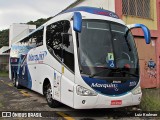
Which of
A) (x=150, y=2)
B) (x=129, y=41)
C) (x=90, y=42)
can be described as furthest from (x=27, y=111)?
(x=150, y=2)

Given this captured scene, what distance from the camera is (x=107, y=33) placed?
888cm

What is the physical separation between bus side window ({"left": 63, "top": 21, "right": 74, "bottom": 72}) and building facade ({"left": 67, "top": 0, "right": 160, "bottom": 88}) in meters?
6.52

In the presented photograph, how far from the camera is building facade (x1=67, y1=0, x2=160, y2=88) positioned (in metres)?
15.5

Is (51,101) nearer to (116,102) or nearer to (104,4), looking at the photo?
(116,102)

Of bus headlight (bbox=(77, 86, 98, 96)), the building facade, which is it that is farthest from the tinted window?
the building facade

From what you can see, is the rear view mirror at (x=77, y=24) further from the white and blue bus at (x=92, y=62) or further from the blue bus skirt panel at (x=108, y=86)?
the blue bus skirt panel at (x=108, y=86)

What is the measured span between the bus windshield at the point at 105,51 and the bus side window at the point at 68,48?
325 mm

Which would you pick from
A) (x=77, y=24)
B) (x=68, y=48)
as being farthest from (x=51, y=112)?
(x=77, y=24)

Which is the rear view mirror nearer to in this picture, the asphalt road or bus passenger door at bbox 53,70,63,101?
bus passenger door at bbox 53,70,63,101

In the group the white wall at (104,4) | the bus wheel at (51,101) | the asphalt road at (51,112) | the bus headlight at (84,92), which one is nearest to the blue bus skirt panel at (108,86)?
the bus headlight at (84,92)

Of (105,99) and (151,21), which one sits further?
(151,21)

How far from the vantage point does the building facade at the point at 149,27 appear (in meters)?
15.5

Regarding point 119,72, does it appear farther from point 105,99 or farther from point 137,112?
point 137,112

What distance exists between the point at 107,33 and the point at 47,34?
2888 millimetres
